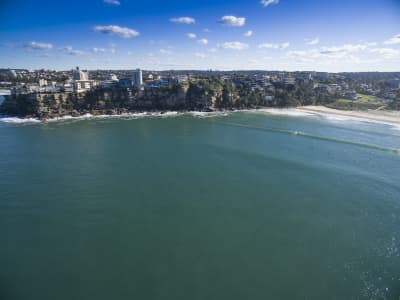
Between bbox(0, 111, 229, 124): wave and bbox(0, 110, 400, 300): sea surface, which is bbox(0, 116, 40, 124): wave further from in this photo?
bbox(0, 110, 400, 300): sea surface

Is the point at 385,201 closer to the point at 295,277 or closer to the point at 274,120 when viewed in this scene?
the point at 295,277

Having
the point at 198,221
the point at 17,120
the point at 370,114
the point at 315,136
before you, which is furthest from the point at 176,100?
the point at 198,221

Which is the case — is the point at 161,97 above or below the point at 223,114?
above

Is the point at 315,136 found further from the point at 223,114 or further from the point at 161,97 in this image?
the point at 161,97

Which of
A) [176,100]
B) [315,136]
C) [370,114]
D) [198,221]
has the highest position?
[176,100]

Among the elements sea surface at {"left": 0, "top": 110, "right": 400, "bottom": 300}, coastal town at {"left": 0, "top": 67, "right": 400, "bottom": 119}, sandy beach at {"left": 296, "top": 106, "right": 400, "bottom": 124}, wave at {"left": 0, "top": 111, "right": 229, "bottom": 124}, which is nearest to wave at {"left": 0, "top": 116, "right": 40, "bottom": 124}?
wave at {"left": 0, "top": 111, "right": 229, "bottom": 124}

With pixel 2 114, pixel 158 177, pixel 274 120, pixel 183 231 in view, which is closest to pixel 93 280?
pixel 183 231
